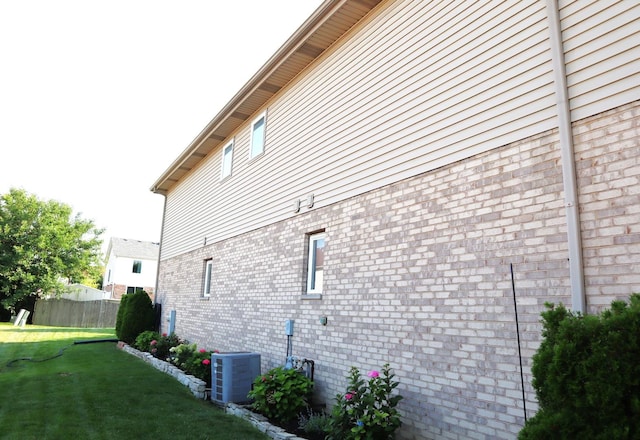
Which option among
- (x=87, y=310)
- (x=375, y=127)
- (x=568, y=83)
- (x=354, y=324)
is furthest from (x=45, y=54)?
(x=87, y=310)

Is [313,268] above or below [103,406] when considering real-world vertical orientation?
above

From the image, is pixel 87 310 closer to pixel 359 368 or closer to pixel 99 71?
pixel 99 71

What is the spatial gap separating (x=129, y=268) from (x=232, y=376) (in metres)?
37.8

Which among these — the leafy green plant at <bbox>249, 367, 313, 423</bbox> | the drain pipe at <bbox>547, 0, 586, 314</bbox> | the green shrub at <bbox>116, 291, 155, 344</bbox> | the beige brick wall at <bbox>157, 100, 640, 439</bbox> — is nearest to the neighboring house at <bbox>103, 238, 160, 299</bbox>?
the green shrub at <bbox>116, 291, 155, 344</bbox>

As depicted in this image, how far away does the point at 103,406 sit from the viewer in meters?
7.36

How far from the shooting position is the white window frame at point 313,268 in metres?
7.66

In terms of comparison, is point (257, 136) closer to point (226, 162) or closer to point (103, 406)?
point (226, 162)

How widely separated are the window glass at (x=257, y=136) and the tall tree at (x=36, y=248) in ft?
90.8

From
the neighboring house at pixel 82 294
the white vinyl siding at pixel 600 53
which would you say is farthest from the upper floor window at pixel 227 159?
the neighboring house at pixel 82 294

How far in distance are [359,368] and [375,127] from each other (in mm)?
3352

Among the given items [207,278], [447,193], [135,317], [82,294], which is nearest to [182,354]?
[207,278]

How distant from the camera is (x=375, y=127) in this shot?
21.9 ft

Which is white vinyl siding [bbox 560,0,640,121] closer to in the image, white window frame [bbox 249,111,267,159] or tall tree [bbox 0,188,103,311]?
white window frame [bbox 249,111,267,159]

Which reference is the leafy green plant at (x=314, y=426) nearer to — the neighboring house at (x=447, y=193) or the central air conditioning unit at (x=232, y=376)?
the neighboring house at (x=447, y=193)
